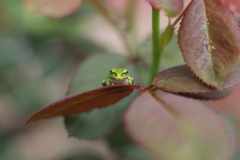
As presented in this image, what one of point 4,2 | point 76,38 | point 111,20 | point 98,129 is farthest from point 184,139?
point 4,2

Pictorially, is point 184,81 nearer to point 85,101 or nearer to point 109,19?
point 85,101

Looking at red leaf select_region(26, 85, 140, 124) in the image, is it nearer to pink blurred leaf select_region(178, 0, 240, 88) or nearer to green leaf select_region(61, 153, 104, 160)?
pink blurred leaf select_region(178, 0, 240, 88)

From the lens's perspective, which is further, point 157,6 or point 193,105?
point 193,105

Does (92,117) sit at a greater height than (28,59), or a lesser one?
lesser

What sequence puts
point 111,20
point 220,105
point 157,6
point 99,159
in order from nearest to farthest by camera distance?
point 157,6
point 220,105
point 111,20
point 99,159

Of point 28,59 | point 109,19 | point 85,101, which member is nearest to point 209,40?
point 85,101

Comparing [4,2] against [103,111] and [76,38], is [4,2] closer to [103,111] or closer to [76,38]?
[76,38]

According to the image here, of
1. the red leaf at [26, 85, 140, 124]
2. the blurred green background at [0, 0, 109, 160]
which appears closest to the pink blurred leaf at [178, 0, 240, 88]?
the red leaf at [26, 85, 140, 124]
